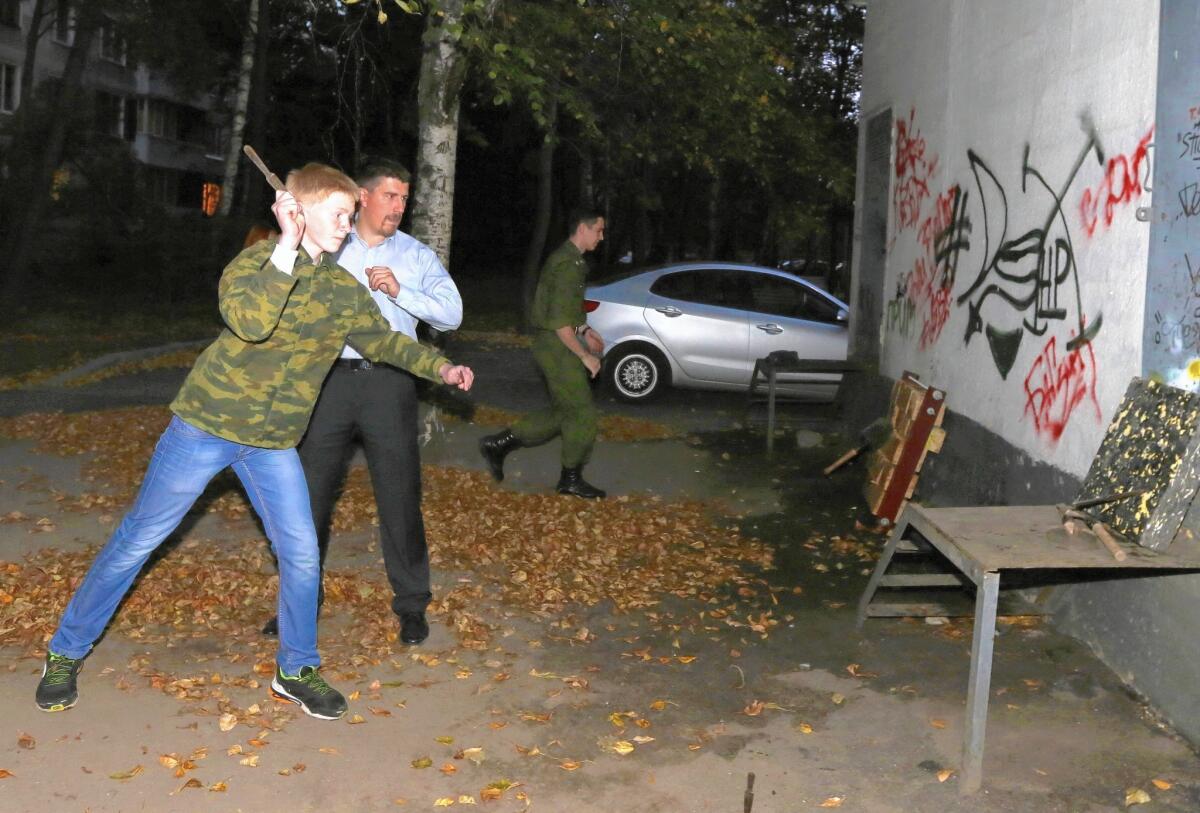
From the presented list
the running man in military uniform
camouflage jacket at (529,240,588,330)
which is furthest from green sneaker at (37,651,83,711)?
camouflage jacket at (529,240,588,330)

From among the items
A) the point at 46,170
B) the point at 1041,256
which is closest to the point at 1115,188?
the point at 1041,256

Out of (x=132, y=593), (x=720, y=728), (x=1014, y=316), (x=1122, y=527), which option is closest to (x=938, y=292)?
(x=1014, y=316)

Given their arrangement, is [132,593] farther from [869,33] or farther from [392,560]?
[869,33]

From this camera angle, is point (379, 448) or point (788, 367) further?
point (788, 367)

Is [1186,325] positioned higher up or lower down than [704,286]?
lower down

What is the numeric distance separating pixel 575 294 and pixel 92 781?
506 cm

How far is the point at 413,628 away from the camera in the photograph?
19.0 ft

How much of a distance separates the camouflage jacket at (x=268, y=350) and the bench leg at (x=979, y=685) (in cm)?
245

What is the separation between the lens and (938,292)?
884cm

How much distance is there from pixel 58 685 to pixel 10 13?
47.6 m

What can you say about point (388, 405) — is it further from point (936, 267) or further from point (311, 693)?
point (936, 267)

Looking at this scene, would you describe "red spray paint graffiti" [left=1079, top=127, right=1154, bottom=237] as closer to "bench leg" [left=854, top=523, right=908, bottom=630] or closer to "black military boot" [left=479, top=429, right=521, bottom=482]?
"bench leg" [left=854, top=523, right=908, bottom=630]

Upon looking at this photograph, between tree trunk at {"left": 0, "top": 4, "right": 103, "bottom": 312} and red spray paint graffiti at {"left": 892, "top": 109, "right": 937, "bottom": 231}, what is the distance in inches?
784

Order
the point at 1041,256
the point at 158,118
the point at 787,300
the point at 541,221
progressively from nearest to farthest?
the point at 1041,256 → the point at 787,300 → the point at 541,221 → the point at 158,118
